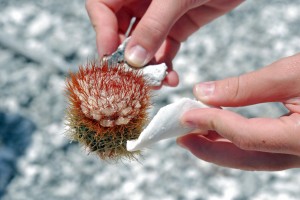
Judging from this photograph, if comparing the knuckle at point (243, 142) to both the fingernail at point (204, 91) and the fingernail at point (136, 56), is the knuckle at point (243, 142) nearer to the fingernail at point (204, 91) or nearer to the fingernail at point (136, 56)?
the fingernail at point (204, 91)

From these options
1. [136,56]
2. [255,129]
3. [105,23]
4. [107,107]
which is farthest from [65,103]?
[255,129]

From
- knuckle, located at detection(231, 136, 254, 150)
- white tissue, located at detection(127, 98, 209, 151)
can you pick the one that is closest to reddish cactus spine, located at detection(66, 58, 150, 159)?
white tissue, located at detection(127, 98, 209, 151)

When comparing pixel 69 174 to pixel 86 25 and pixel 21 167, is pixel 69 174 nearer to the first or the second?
pixel 21 167

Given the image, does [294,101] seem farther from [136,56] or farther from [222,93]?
[136,56]

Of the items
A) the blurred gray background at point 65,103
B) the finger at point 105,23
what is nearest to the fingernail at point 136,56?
the finger at point 105,23

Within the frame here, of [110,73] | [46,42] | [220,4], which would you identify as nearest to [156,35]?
[110,73]

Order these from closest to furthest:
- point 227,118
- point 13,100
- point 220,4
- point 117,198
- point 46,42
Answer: point 227,118
point 220,4
point 117,198
point 13,100
point 46,42
